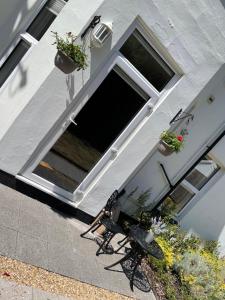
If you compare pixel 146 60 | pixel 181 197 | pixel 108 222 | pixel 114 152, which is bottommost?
pixel 108 222

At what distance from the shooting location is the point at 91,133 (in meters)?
8.30

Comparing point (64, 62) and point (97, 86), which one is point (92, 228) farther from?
point (64, 62)

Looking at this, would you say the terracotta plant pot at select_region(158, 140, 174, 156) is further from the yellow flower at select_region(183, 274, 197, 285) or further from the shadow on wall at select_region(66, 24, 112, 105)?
the yellow flower at select_region(183, 274, 197, 285)

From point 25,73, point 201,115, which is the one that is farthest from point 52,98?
point 201,115

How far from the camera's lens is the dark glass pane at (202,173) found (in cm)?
1152

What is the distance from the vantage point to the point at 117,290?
7.22m

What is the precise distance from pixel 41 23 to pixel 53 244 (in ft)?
13.0

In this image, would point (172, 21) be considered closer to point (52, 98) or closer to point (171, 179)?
point (52, 98)

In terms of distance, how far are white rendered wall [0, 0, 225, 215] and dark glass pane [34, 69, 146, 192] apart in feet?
1.15

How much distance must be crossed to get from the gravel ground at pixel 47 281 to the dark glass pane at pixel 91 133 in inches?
91.9

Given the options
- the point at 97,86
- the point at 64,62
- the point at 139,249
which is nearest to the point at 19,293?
the point at 139,249

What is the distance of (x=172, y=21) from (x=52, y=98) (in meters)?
2.54

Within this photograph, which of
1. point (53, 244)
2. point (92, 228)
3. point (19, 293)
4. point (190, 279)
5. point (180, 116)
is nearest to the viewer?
point (19, 293)

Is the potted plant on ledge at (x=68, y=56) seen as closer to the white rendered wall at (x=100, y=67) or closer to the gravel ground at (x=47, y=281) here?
the white rendered wall at (x=100, y=67)
